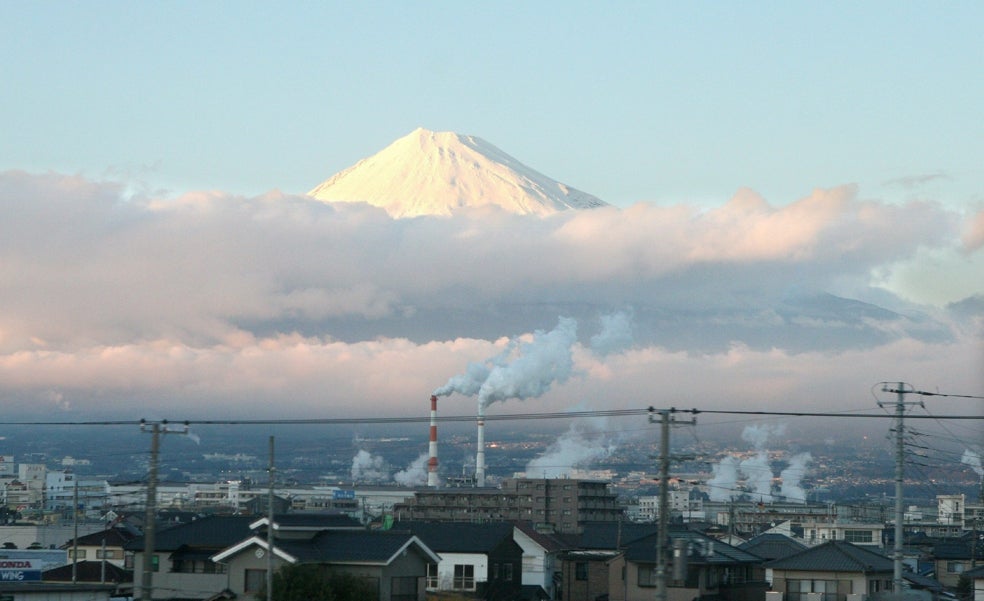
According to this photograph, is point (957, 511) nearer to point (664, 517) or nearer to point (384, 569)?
point (384, 569)

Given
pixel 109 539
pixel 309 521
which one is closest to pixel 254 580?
pixel 309 521

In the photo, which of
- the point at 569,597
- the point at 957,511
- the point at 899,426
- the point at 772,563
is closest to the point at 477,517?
the point at 957,511

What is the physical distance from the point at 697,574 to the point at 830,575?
4.57 meters

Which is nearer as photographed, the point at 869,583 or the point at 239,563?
the point at 239,563

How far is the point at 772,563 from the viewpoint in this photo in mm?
45344

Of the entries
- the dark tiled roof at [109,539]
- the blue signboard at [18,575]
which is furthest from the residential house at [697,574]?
the dark tiled roof at [109,539]

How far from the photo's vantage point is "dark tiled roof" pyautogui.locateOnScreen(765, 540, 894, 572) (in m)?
43.9

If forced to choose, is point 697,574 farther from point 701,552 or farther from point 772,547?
point 772,547

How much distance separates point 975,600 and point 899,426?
1017 centimetres

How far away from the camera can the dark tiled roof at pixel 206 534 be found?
44156mm

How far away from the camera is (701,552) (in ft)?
142

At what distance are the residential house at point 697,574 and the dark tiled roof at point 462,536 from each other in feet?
21.0

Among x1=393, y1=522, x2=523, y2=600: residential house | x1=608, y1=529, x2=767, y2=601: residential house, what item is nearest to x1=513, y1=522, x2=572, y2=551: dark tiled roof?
x1=393, y1=522, x2=523, y2=600: residential house

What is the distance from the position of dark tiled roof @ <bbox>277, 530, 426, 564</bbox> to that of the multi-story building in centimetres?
7470
